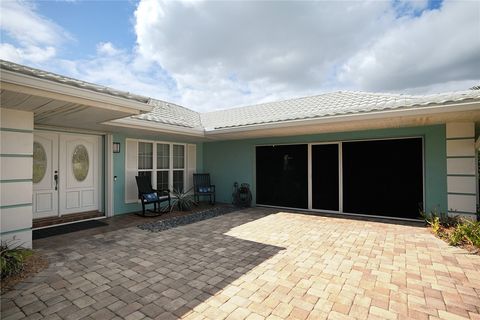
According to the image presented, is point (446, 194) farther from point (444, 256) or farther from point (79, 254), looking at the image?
point (79, 254)

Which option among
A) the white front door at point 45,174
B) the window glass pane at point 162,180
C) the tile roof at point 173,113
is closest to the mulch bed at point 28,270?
the white front door at point 45,174

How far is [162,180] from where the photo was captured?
8.24 m

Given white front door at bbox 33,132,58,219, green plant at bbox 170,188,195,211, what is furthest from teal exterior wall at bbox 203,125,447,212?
white front door at bbox 33,132,58,219

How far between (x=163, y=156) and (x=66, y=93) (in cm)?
518

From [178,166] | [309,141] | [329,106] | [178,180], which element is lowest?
[178,180]

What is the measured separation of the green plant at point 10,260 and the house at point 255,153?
352 mm

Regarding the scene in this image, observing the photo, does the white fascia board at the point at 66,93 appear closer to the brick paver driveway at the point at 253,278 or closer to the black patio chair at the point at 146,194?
the brick paver driveway at the point at 253,278

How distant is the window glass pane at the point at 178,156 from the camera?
8.69 metres

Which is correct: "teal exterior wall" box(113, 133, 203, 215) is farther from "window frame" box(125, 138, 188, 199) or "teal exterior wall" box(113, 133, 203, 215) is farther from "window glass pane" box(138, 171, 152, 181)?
"window glass pane" box(138, 171, 152, 181)

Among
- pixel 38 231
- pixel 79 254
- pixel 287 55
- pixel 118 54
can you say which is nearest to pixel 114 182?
pixel 38 231

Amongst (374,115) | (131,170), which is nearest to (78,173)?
(131,170)

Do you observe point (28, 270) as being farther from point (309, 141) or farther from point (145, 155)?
point (309, 141)

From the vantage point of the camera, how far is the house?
3.82 meters

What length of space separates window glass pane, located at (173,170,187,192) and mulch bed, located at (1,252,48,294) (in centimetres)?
493
